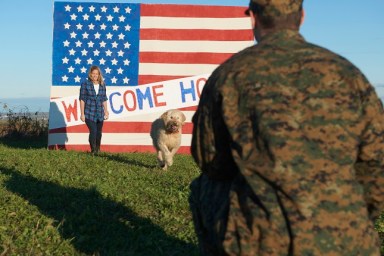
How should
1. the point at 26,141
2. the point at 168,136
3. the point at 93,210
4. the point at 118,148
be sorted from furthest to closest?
the point at 26,141, the point at 118,148, the point at 168,136, the point at 93,210

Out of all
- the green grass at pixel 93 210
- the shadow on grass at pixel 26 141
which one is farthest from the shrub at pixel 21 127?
the green grass at pixel 93 210

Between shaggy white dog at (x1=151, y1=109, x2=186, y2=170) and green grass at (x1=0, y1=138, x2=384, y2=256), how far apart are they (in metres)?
0.50

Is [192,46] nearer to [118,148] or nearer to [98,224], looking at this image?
[118,148]

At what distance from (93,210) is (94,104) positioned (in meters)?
6.25

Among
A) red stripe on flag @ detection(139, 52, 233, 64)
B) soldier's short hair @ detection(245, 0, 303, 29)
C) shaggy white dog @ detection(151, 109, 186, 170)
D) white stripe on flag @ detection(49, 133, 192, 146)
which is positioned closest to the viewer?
soldier's short hair @ detection(245, 0, 303, 29)

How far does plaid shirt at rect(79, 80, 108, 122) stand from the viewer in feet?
41.0

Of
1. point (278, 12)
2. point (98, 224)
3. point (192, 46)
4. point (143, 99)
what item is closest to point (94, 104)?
point (143, 99)

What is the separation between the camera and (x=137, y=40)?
14.6 meters

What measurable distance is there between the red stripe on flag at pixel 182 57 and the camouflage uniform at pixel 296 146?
12.0 metres

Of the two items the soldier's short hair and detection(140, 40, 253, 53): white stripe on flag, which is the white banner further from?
the soldier's short hair

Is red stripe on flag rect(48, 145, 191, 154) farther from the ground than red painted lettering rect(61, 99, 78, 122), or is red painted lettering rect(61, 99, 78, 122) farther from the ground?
red painted lettering rect(61, 99, 78, 122)

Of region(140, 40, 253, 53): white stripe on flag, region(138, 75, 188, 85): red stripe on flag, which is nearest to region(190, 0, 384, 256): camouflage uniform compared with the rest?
region(140, 40, 253, 53): white stripe on flag

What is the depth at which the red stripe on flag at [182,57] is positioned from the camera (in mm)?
Result: 14633

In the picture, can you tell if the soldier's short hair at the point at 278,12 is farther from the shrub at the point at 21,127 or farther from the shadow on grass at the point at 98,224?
the shrub at the point at 21,127
